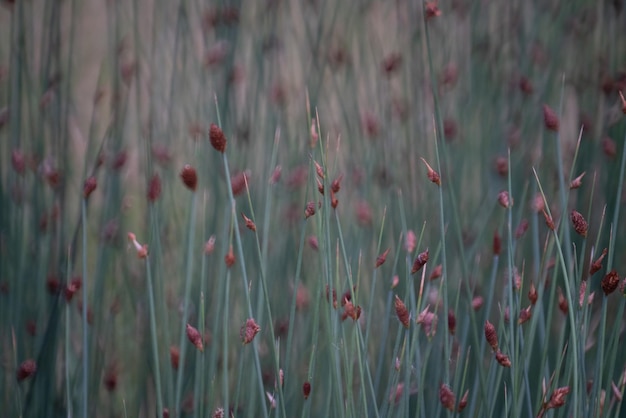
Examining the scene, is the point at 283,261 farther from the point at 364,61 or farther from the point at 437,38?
the point at 437,38

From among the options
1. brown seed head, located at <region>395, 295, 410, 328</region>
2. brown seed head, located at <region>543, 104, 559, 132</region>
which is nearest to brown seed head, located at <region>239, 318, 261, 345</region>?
brown seed head, located at <region>395, 295, 410, 328</region>

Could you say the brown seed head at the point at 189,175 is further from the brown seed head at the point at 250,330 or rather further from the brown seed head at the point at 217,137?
the brown seed head at the point at 250,330

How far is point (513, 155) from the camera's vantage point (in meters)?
1.80

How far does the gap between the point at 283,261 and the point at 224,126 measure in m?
0.29

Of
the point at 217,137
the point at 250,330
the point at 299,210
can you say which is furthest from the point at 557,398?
the point at 299,210

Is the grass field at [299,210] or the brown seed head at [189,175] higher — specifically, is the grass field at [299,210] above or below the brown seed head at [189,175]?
below

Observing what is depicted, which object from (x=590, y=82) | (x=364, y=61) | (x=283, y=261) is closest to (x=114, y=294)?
(x=283, y=261)

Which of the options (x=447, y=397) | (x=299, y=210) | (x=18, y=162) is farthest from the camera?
(x=299, y=210)

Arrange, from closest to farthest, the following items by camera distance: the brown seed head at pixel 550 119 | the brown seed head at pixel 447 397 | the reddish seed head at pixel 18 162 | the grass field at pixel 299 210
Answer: the brown seed head at pixel 447 397, the brown seed head at pixel 550 119, the grass field at pixel 299 210, the reddish seed head at pixel 18 162

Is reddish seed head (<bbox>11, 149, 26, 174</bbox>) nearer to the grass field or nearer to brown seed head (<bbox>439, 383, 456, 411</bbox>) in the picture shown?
the grass field

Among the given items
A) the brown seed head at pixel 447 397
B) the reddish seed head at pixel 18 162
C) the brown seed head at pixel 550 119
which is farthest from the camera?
the reddish seed head at pixel 18 162

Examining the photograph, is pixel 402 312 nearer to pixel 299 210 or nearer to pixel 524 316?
pixel 524 316

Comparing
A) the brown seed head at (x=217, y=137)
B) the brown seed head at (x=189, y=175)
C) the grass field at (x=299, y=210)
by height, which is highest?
the brown seed head at (x=217, y=137)

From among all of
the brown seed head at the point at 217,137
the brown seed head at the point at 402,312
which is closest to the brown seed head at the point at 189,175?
the brown seed head at the point at 217,137
